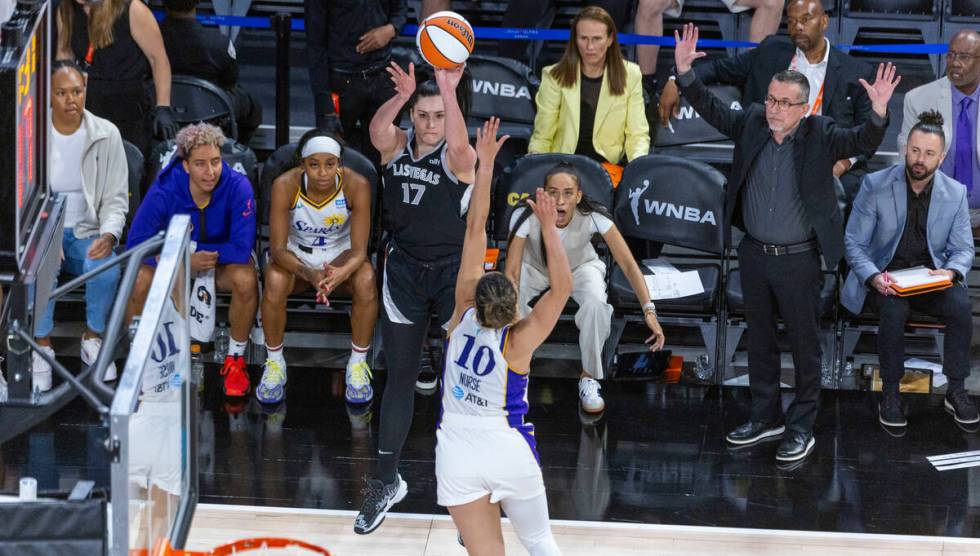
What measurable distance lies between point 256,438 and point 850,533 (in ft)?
9.00

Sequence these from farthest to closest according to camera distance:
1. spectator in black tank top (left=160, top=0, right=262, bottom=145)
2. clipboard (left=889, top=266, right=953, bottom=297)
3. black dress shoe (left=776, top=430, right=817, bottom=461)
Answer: spectator in black tank top (left=160, top=0, right=262, bottom=145), clipboard (left=889, top=266, right=953, bottom=297), black dress shoe (left=776, top=430, right=817, bottom=461)

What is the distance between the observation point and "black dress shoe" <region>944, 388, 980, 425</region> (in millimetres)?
6645

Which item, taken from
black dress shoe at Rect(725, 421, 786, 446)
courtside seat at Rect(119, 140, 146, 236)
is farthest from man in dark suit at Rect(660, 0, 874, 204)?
courtside seat at Rect(119, 140, 146, 236)

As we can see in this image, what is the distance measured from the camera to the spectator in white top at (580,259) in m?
6.52

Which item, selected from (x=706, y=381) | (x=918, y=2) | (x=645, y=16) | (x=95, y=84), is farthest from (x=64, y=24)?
(x=918, y=2)

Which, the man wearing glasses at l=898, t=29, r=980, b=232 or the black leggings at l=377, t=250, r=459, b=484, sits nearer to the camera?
the black leggings at l=377, t=250, r=459, b=484

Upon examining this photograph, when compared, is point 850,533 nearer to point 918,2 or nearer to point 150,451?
point 150,451

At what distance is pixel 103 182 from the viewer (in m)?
6.92

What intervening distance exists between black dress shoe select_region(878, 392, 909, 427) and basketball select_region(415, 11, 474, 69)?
277 cm

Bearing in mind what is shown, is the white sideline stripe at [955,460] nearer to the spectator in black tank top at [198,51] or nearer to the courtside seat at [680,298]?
the courtside seat at [680,298]

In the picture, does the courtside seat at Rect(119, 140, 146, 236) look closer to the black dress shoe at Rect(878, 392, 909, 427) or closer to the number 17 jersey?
the number 17 jersey

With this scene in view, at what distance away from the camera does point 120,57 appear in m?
7.56

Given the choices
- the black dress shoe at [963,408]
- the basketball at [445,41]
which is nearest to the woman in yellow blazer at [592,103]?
the basketball at [445,41]

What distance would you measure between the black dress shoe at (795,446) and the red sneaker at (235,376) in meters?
2.69
